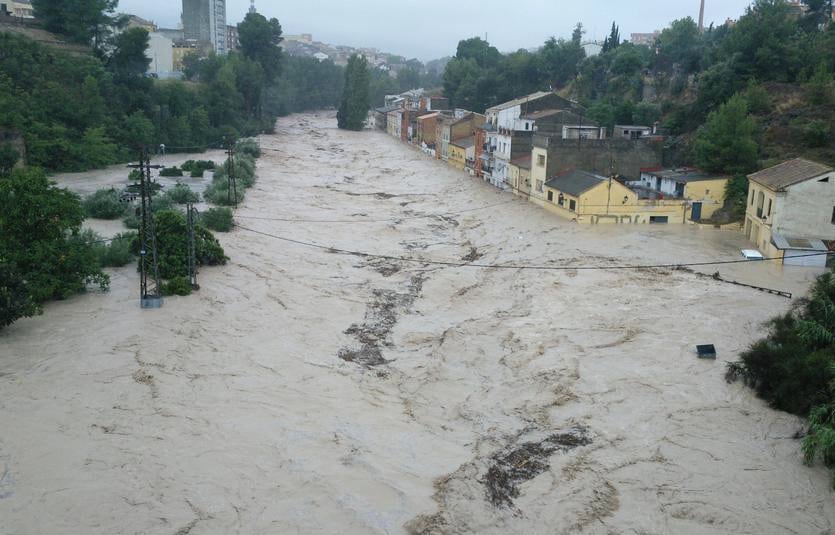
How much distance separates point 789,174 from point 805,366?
1532cm

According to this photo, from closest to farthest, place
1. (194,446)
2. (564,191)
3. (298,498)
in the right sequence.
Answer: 1. (298,498)
2. (194,446)
3. (564,191)

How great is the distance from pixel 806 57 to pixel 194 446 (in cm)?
4320

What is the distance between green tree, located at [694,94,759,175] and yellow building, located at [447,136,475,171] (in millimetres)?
18449

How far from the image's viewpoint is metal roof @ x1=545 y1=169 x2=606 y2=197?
31.3m

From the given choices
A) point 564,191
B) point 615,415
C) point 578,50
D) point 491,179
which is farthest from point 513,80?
point 615,415

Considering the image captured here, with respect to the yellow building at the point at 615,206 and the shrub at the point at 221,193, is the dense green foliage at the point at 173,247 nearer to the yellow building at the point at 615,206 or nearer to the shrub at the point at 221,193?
the shrub at the point at 221,193

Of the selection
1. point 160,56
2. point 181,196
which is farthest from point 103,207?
point 160,56

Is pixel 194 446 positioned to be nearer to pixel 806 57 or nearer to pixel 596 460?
pixel 596 460

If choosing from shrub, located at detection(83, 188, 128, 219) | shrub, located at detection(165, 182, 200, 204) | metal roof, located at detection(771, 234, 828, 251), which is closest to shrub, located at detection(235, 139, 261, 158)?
shrub, located at detection(165, 182, 200, 204)

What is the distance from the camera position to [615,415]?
46.1ft

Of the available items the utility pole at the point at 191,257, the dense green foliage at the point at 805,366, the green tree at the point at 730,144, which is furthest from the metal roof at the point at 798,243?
the utility pole at the point at 191,257

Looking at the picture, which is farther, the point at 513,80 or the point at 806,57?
the point at 513,80

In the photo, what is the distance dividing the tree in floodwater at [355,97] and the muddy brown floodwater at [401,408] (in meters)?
58.4

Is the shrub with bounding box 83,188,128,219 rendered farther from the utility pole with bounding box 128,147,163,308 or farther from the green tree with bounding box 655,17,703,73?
the green tree with bounding box 655,17,703,73
